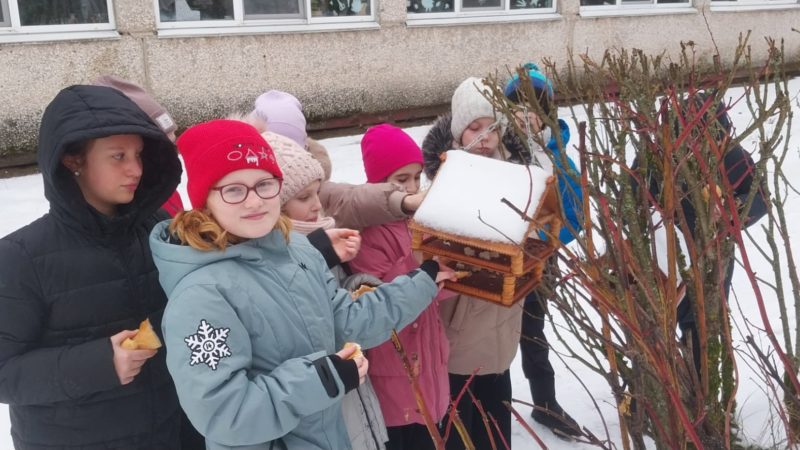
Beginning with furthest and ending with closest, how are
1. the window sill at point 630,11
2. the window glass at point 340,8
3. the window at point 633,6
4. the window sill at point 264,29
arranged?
the window at point 633,6
the window sill at point 630,11
the window glass at point 340,8
the window sill at point 264,29

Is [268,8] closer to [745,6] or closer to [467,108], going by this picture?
[467,108]

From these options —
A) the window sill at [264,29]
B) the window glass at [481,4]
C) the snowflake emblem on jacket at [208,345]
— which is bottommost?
the snowflake emblem on jacket at [208,345]

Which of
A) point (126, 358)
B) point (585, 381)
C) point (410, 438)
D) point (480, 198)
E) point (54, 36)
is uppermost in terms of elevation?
point (54, 36)

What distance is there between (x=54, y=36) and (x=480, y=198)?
255 inches

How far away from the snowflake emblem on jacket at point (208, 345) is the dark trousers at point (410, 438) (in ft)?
3.55

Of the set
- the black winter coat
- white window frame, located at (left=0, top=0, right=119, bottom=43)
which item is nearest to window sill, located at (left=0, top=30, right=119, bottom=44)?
white window frame, located at (left=0, top=0, right=119, bottom=43)

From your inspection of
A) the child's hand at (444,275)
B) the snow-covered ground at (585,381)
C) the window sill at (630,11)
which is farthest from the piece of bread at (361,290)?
the window sill at (630,11)

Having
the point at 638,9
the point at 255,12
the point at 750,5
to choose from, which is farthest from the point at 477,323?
the point at 750,5

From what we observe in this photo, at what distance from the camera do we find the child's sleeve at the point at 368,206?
7.30 ft

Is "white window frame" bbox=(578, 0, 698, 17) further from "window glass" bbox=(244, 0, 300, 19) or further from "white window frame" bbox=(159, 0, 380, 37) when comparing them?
"window glass" bbox=(244, 0, 300, 19)

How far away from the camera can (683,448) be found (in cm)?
120

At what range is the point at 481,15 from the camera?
9.48 metres

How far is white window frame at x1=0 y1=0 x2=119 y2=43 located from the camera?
6.59m

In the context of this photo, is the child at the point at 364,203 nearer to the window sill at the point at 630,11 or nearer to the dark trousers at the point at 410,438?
the dark trousers at the point at 410,438
